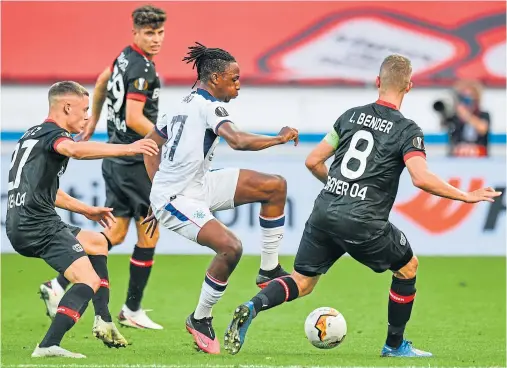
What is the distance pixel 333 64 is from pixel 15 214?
1546cm

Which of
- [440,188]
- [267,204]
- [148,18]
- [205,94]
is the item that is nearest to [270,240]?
[267,204]

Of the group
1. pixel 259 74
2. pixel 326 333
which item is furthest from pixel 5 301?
pixel 259 74

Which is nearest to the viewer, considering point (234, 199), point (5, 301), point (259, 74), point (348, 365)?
point (348, 365)

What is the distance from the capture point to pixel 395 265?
755 cm

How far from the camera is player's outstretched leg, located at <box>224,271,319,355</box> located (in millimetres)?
7211

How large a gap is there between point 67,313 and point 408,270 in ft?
7.67

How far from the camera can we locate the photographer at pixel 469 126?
16.4 m

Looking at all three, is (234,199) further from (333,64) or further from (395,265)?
(333,64)

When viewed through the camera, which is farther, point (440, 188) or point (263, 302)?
point (263, 302)

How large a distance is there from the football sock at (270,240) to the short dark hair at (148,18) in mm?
2246

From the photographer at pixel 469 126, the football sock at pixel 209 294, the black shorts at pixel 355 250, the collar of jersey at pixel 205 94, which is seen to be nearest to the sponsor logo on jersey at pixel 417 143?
the black shorts at pixel 355 250

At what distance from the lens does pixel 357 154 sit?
7.42m

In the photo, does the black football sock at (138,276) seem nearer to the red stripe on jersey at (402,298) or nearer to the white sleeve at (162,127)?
the white sleeve at (162,127)

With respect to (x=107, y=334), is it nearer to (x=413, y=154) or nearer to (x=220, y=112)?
(x=220, y=112)
